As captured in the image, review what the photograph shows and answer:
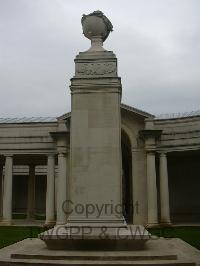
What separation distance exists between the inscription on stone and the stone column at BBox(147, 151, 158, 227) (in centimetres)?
2863

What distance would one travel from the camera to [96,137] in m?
16.2

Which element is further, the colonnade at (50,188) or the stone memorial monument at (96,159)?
the colonnade at (50,188)

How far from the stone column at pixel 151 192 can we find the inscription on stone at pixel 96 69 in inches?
1127

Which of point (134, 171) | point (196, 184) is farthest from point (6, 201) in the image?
point (196, 184)

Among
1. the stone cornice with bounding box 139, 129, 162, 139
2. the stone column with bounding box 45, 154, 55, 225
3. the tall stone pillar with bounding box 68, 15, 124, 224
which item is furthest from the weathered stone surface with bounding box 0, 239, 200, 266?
the stone column with bounding box 45, 154, 55, 225

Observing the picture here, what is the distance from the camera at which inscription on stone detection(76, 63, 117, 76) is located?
55.7 feet

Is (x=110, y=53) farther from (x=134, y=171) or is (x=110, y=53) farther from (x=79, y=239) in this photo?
(x=134, y=171)

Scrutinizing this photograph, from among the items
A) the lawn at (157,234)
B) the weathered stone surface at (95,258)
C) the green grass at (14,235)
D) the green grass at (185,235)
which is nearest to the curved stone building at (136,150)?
the green grass at (14,235)

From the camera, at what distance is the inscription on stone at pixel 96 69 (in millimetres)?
16984

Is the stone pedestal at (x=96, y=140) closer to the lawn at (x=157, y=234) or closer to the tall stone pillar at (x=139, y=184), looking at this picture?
the lawn at (x=157, y=234)

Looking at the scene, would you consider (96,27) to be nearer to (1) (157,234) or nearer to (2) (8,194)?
(1) (157,234)

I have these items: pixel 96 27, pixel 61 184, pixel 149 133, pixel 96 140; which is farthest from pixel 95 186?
pixel 149 133

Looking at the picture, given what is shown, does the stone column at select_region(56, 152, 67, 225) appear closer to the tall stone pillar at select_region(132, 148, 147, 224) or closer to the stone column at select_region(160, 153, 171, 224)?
the tall stone pillar at select_region(132, 148, 147, 224)

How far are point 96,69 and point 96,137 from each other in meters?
2.83
